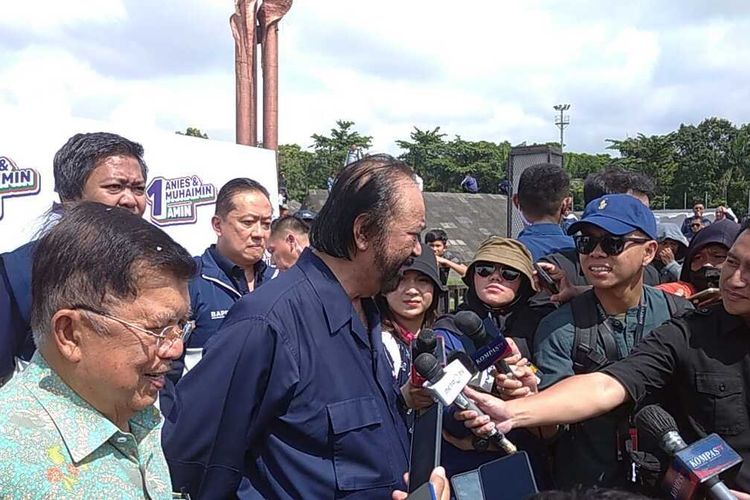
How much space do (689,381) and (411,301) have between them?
145cm

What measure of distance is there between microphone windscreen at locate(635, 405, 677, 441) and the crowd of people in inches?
9.8

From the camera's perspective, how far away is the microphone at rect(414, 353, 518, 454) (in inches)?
68.1

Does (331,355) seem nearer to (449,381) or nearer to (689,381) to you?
(449,381)

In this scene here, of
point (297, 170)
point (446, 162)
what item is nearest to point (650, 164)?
point (446, 162)

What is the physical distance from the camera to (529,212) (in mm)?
4059

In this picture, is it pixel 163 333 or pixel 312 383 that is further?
pixel 312 383

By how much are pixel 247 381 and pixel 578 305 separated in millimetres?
1500

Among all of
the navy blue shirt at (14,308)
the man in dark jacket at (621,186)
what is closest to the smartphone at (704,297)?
the man in dark jacket at (621,186)

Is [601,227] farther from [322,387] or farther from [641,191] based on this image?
[641,191]

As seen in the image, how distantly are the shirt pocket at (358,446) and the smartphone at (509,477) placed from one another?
1.14ft

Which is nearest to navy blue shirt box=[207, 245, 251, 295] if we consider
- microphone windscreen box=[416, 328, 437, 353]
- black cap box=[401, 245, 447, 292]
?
black cap box=[401, 245, 447, 292]

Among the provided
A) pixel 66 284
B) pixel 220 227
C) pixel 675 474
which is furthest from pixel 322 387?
pixel 220 227

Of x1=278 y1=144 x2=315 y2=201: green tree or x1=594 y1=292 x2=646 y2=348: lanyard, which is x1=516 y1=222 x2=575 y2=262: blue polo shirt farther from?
x1=278 y1=144 x2=315 y2=201: green tree

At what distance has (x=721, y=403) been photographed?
206cm
